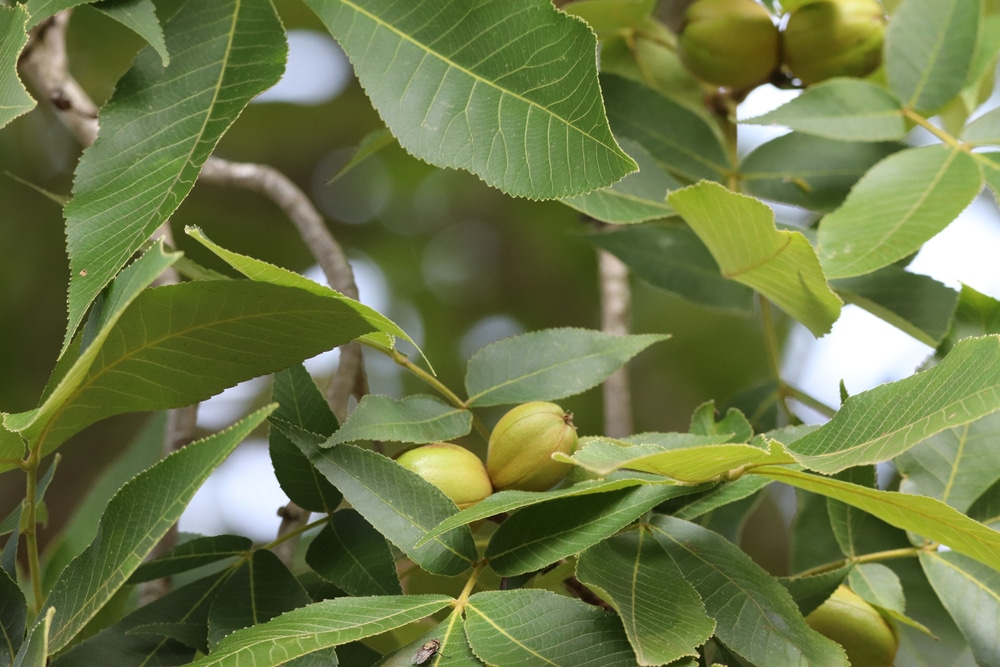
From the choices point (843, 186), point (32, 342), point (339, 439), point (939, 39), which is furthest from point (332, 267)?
point (32, 342)

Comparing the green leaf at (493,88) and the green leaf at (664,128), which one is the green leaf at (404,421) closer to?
the green leaf at (493,88)

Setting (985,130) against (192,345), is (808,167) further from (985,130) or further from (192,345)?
(192,345)

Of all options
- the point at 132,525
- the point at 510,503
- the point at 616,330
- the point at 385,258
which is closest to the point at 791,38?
the point at 616,330

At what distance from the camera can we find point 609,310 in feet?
3.66

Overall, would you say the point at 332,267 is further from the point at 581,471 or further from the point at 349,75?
the point at 349,75

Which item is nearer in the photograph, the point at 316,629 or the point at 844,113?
the point at 316,629

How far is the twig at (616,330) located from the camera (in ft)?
3.52

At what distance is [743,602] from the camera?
49cm

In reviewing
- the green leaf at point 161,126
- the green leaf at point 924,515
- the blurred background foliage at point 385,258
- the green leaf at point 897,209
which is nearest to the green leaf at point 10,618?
the green leaf at point 161,126

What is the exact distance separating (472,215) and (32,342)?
757mm

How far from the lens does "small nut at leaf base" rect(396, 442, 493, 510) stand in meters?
0.55

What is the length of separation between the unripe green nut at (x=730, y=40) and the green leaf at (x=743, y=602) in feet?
1.67

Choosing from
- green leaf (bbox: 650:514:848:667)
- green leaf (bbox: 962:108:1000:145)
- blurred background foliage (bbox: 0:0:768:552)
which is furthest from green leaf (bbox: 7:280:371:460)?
blurred background foliage (bbox: 0:0:768:552)

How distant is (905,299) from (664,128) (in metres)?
0.25
